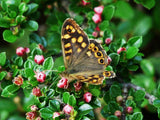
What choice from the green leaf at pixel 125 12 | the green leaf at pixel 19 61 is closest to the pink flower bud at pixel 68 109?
the green leaf at pixel 19 61

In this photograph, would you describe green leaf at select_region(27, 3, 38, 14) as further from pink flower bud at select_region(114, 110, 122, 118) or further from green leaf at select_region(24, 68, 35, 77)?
pink flower bud at select_region(114, 110, 122, 118)

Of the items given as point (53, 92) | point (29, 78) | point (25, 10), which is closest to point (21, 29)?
point (25, 10)

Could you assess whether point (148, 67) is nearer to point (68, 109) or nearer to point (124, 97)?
point (124, 97)

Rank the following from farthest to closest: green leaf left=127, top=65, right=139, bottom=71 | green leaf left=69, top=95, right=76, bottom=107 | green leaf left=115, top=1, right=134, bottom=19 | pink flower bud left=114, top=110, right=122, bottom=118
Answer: green leaf left=115, top=1, right=134, bottom=19
green leaf left=127, top=65, right=139, bottom=71
pink flower bud left=114, top=110, right=122, bottom=118
green leaf left=69, top=95, right=76, bottom=107

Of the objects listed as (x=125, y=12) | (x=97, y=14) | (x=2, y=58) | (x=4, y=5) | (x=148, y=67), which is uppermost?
(x=125, y=12)

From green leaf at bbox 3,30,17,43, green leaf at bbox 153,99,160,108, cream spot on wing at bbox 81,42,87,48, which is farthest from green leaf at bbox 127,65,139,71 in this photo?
green leaf at bbox 3,30,17,43

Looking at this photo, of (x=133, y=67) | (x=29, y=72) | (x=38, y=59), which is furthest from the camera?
(x=133, y=67)

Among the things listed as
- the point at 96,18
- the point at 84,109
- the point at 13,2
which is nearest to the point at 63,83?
the point at 84,109

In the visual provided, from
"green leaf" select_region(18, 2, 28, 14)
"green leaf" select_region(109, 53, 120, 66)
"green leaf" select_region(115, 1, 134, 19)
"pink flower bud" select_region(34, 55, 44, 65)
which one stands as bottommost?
"green leaf" select_region(109, 53, 120, 66)
